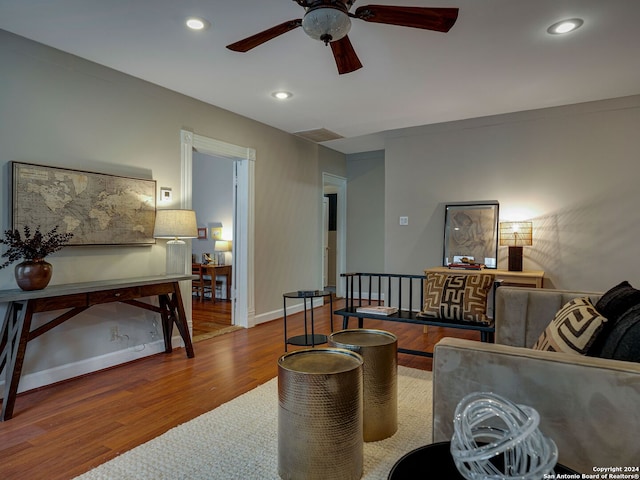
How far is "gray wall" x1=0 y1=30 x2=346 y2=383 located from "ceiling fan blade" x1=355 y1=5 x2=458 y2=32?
94.0 inches

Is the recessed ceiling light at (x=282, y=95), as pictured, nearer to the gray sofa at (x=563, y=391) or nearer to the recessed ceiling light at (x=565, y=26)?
the recessed ceiling light at (x=565, y=26)

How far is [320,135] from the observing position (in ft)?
17.6

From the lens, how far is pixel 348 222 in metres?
7.06

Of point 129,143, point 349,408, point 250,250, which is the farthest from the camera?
point 250,250

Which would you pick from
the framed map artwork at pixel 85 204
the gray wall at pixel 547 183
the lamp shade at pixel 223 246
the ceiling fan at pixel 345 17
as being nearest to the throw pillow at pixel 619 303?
the ceiling fan at pixel 345 17

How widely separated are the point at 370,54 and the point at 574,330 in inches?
92.4

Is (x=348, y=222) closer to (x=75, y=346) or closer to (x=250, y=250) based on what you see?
(x=250, y=250)

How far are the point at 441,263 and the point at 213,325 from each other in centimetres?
306

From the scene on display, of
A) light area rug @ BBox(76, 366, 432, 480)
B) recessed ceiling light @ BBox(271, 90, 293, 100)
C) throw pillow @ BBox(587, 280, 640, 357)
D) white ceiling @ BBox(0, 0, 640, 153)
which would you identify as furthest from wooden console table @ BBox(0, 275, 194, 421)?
throw pillow @ BBox(587, 280, 640, 357)

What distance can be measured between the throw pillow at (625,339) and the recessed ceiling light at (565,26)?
196cm

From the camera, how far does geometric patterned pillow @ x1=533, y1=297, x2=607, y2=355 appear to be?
61.9 inches

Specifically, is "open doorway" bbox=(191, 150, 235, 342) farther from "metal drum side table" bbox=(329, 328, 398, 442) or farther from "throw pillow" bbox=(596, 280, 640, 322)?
"throw pillow" bbox=(596, 280, 640, 322)

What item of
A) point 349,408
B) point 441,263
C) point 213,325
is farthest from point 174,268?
point 441,263

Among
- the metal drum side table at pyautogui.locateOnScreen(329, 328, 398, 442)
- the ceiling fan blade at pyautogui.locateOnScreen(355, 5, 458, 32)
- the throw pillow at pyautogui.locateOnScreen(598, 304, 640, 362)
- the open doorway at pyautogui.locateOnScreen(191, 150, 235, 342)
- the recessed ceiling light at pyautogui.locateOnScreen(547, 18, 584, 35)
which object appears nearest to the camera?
the throw pillow at pyautogui.locateOnScreen(598, 304, 640, 362)
